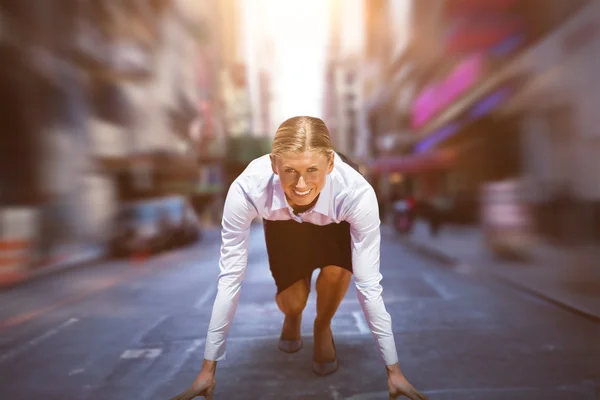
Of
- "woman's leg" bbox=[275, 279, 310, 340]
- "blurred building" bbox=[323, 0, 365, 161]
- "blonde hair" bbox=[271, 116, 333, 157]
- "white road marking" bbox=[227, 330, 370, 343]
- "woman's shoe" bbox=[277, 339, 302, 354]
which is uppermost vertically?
"blurred building" bbox=[323, 0, 365, 161]

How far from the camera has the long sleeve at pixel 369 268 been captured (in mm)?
2771

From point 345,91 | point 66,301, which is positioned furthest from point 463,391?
point 345,91

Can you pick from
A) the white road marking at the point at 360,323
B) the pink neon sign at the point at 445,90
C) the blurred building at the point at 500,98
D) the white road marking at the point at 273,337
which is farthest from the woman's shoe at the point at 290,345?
the pink neon sign at the point at 445,90

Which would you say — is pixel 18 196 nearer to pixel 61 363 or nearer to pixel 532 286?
pixel 61 363

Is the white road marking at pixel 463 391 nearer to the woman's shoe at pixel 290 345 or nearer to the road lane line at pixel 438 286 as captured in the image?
the woman's shoe at pixel 290 345

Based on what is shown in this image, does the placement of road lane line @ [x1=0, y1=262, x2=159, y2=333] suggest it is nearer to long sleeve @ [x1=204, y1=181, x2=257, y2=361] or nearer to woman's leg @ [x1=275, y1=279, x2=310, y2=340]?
woman's leg @ [x1=275, y1=279, x2=310, y2=340]

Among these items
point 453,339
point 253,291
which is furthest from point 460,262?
point 453,339

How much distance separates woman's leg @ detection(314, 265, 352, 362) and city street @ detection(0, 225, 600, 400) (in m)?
0.17

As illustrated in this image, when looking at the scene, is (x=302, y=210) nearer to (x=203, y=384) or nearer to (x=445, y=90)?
(x=203, y=384)

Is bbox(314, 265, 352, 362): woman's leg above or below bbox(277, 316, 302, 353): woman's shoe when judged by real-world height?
above

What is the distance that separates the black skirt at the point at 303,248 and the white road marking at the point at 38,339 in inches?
91.2

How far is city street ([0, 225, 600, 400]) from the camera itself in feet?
10.9

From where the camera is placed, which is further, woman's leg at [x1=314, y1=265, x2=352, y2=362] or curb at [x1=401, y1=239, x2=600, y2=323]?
curb at [x1=401, y1=239, x2=600, y2=323]

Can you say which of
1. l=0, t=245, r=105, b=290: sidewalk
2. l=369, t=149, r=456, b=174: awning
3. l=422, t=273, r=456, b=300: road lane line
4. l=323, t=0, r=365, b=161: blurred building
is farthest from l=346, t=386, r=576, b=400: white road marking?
l=323, t=0, r=365, b=161: blurred building
